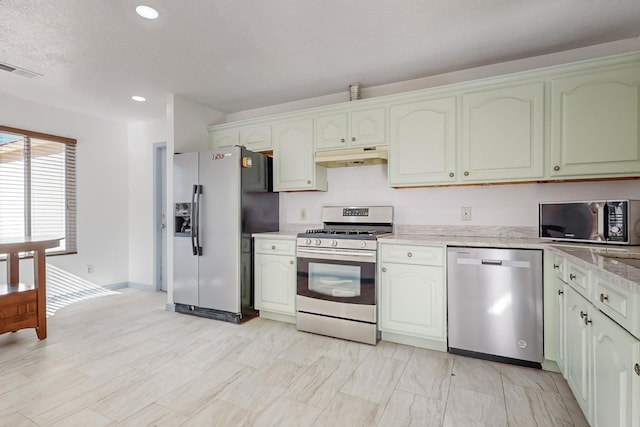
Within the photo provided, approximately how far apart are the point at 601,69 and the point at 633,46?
561 millimetres

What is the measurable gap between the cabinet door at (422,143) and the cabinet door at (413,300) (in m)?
0.81

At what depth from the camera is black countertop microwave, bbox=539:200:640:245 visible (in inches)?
76.3

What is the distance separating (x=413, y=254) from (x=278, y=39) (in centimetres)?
200

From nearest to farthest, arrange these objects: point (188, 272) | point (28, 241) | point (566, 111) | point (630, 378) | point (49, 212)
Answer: point (630, 378) < point (566, 111) < point (28, 241) < point (188, 272) < point (49, 212)

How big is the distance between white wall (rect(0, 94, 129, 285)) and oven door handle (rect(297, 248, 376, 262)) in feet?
10.7

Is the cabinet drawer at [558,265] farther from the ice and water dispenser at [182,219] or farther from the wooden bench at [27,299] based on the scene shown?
the wooden bench at [27,299]

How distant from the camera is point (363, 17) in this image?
7.14 ft

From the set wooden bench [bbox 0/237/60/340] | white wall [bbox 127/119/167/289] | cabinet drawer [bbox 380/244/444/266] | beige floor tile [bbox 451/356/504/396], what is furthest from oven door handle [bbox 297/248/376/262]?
white wall [bbox 127/119/167/289]

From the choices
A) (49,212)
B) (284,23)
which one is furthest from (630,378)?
(49,212)

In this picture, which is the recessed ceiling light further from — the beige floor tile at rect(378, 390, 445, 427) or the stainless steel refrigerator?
the beige floor tile at rect(378, 390, 445, 427)

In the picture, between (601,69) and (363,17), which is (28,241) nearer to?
(363,17)

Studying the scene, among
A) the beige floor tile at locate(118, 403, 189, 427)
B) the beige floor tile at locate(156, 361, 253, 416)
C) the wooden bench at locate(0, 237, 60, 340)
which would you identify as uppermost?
the wooden bench at locate(0, 237, 60, 340)

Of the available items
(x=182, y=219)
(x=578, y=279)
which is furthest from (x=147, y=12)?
(x=578, y=279)

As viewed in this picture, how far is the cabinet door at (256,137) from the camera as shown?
3598mm
